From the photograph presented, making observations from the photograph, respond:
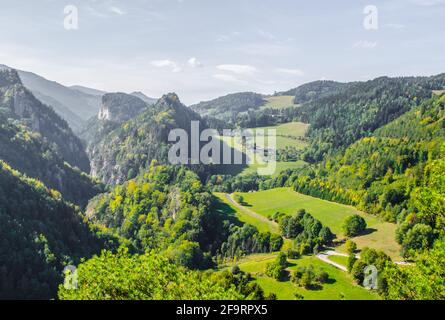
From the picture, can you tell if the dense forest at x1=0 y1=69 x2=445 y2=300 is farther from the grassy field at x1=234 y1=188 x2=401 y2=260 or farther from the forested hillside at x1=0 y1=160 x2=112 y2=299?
the grassy field at x1=234 y1=188 x2=401 y2=260

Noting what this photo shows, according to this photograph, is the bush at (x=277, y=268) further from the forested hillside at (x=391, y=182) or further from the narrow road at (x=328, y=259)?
the forested hillside at (x=391, y=182)

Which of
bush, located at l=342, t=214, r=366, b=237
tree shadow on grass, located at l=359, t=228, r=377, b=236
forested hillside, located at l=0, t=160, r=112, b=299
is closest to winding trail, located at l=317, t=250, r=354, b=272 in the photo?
bush, located at l=342, t=214, r=366, b=237

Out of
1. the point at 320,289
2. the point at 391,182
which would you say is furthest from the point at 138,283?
the point at 391,182

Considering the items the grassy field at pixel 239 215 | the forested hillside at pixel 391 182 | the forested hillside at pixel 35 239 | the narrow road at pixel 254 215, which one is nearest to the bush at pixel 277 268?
the forested hillside at pixel 391 182

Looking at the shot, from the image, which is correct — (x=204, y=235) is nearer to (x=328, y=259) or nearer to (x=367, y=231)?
(x=328, y=259)
